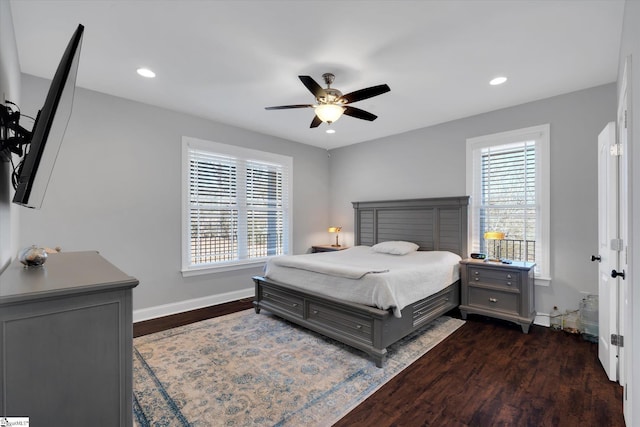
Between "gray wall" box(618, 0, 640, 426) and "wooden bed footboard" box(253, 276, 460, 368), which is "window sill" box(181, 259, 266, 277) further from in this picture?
"gray wall" box(618, 0, 640, 426)

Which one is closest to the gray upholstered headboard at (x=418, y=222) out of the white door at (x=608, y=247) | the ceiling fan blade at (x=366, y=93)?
the white door at (x=608, y=247)

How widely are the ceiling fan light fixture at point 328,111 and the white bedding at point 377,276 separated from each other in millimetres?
1514

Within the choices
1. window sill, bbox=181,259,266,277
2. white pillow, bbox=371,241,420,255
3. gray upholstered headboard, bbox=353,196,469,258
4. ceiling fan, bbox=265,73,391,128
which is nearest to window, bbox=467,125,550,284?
gray upholstered headboard, bbox=353,196,469,258

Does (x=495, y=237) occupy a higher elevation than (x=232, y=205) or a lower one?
lower

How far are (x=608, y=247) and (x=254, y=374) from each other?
298cm

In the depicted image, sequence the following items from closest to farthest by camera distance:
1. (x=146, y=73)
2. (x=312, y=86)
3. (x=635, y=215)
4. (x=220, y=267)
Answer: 1. (x=635, y=215)
2. (x=312, y=86)
3. (x=146, y=73)
4. (x=220, y=267)

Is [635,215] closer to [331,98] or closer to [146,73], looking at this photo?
[331,98]

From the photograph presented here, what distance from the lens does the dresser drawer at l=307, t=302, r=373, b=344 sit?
8.64 ft

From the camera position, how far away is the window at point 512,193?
11.4ft

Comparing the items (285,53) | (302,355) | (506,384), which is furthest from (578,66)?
(302,355)

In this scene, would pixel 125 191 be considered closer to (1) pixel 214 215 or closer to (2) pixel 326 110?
(1) pixel 214 215

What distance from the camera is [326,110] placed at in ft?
8.99

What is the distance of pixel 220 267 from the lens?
4289 millimetres

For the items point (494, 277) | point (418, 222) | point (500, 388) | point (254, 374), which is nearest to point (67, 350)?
point (254, 374)
